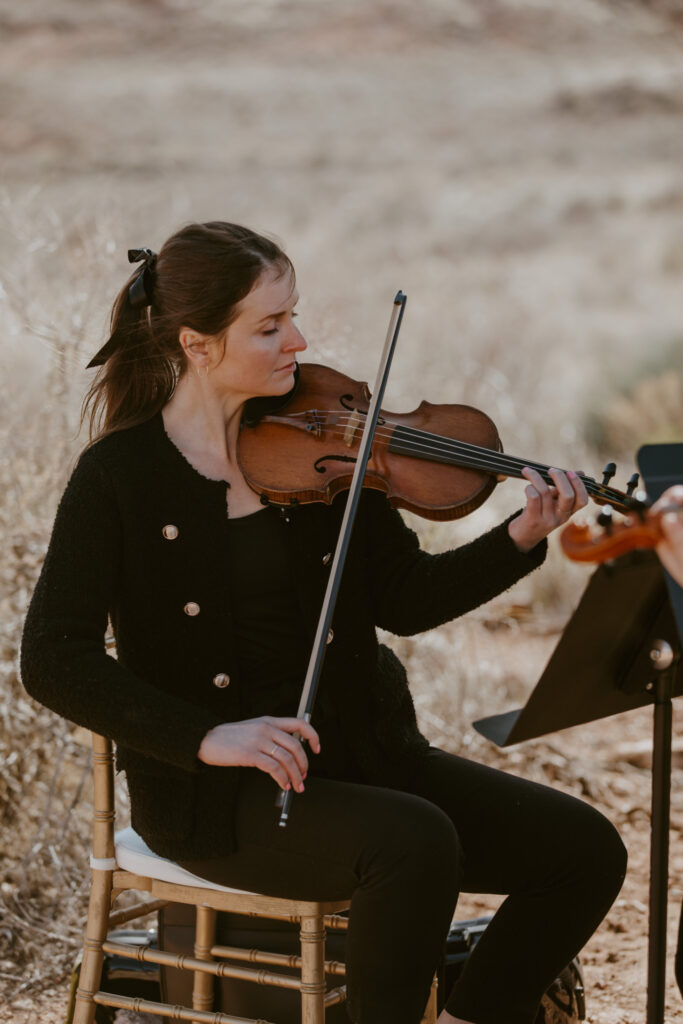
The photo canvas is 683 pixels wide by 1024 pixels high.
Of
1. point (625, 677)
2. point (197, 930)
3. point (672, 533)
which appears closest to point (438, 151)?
point (197, 930)

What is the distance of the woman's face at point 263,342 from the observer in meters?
1.95

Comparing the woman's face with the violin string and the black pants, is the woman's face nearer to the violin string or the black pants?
the violin string

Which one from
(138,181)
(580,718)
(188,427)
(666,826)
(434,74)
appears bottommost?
(666,826)

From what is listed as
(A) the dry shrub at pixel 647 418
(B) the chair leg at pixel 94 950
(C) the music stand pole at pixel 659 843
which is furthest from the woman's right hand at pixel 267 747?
(A) the dry shrub at pixel 647 418

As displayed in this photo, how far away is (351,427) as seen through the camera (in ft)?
6.58

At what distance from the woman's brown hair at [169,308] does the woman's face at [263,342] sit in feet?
0.06

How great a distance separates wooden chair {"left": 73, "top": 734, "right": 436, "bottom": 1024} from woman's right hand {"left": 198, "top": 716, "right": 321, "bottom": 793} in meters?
0.25

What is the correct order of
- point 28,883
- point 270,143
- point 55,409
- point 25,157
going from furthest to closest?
1. point 270,143
2. point 25,157
3. point 55,409
4. point 28,883

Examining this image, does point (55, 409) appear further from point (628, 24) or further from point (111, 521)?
point (628, 24)

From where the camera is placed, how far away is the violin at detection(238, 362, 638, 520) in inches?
Result: 75.7

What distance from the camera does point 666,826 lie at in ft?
5.67

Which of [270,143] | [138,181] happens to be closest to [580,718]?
[138,181]

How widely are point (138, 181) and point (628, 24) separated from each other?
22.6 feet

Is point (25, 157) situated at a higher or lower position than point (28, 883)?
higher
